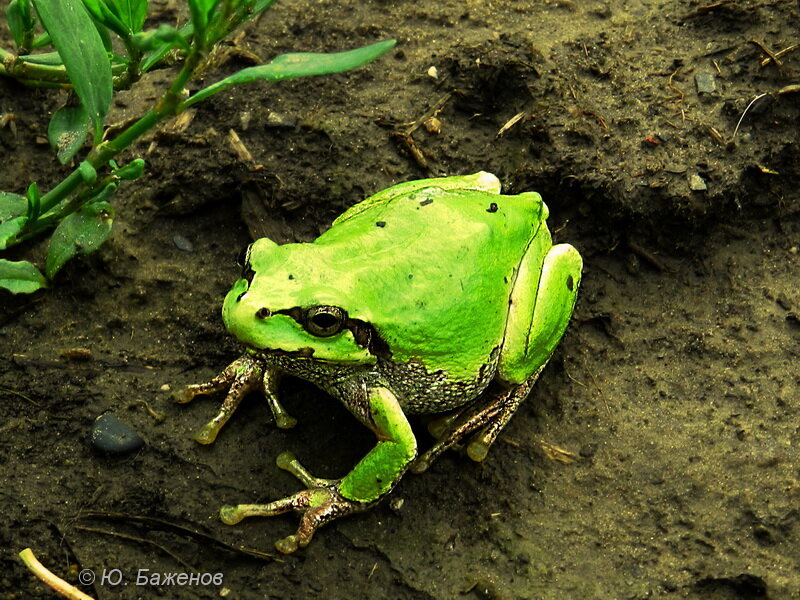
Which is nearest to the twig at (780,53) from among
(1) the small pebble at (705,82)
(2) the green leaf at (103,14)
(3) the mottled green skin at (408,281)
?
(1) the small pebble at (705,82)

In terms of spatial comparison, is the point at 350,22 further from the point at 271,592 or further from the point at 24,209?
the point at 271,592

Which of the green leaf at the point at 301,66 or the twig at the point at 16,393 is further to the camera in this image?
the twig at the point at 16,393

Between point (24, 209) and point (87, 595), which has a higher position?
point (24, 209)

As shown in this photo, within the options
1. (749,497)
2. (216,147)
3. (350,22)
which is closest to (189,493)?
(216,147)

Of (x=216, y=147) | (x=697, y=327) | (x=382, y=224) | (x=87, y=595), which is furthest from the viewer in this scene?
(x=216, y=147)

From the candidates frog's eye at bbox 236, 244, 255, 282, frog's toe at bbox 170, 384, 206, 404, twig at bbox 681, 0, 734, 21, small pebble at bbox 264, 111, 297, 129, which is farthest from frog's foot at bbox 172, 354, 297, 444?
twig at bbox 681, 0, 734, 21

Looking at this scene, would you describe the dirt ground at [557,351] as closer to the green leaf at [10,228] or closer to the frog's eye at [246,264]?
the green leaf at [10,228]
